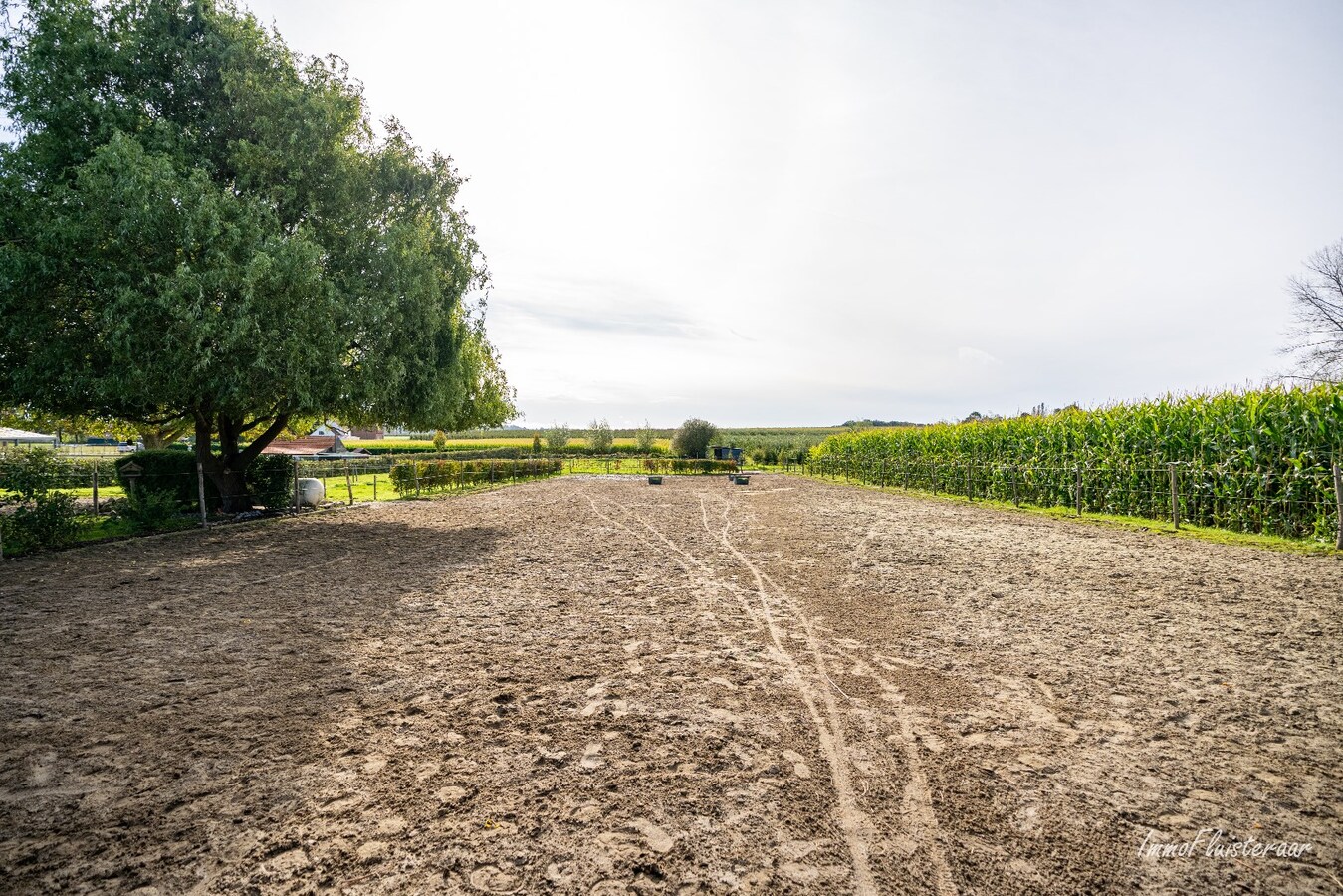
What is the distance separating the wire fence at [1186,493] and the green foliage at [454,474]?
22814 millimetres

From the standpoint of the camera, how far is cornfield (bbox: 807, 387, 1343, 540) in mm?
12516

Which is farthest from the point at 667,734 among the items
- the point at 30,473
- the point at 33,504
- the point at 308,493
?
the point at 308,493

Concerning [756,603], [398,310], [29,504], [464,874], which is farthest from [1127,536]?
[29,504]

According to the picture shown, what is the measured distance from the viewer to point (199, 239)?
12898 millimetres

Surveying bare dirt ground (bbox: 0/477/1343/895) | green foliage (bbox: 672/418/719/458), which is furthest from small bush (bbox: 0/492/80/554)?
green foliage (bbox: 672/418/719/458)

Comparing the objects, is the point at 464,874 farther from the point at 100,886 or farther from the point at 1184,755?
the point at 1184,755

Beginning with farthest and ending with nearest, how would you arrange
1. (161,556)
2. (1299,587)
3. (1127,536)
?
(1127,536) < (161,556) < (1299,587)

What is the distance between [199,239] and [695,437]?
160 feet

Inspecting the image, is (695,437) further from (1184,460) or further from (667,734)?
(667,734)

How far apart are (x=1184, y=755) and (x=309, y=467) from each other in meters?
34.6

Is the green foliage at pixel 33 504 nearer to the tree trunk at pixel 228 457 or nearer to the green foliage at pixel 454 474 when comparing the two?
the tree trunk at pixel 228 457

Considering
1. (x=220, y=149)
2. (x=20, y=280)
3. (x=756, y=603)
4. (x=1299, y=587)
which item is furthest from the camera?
(x=220, y=149)

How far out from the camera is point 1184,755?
376 centimetres

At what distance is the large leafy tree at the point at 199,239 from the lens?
40.6ft
